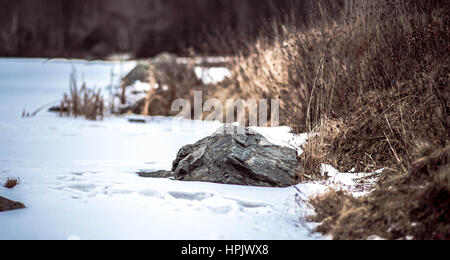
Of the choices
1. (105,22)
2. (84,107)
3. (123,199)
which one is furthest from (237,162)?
(105,22)

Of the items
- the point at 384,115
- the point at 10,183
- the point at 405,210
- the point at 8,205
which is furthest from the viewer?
the point at 384,115

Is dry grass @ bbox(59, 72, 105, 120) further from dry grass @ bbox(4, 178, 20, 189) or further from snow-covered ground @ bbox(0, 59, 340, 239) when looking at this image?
dry grass @ bbox(4, 178, 20, 189)

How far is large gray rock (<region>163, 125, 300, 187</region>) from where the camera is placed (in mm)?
3359

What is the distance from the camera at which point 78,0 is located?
758 inches

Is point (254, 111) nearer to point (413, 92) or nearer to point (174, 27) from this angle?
point (413, 92)

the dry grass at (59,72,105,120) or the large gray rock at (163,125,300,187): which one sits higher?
the dry grass at (59,72,105,120)

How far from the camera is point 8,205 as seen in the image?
2668 mm

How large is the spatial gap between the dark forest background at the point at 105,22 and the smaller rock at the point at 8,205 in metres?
15.0

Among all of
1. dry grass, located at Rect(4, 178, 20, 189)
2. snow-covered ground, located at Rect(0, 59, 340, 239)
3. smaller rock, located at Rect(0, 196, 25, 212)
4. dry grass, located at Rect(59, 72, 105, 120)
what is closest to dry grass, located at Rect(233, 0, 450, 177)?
snow-covered ground, located at Rect(0, 59, 340, 239)

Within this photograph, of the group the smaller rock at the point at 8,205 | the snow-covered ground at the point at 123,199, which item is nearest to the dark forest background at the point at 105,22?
the snow-covered ground at the point at 123,199

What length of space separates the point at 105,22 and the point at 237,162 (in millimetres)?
16757

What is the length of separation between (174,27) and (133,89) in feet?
35.2

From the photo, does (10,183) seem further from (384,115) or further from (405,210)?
(384,115)
